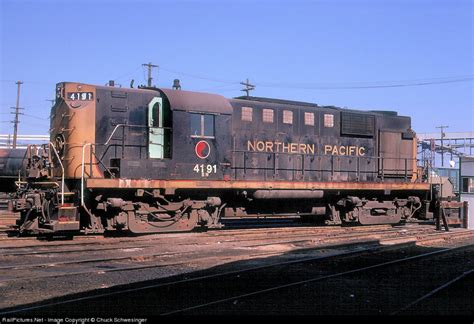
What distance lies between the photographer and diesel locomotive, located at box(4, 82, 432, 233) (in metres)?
12.4

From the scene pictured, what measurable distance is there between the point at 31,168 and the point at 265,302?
896cm

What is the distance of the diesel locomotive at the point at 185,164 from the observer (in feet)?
40.6

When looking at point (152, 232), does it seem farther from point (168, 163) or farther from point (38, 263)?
point (38, 263)

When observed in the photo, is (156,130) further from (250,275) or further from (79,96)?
(250,275)

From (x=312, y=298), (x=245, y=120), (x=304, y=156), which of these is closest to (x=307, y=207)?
(x=304, y=156)

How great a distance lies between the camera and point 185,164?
520 inches

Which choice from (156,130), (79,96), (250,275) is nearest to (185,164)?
(156,130)

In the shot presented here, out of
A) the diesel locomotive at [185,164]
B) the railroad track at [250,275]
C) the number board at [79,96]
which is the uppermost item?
the number board at [79,96]

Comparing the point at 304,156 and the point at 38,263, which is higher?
the point at 304,156

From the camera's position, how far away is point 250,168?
14.7 meters

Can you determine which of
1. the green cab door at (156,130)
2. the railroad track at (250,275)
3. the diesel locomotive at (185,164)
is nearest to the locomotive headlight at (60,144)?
the diesel locomotive at (185,164)

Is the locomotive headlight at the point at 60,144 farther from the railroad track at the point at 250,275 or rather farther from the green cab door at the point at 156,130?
the railroad track at the point at 250,275

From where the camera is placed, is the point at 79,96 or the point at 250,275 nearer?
the point at 250,275

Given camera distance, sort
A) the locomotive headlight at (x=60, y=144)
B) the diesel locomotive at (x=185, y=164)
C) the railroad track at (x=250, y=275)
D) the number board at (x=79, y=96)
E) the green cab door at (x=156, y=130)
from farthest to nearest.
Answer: the green cab door at (x=156, y=130), the locomotive headlight at (x=60, y=144), the number board at (x=79, y=96), the diesel locomotive at (x=185, y=164), the railroad track at (x=250, y=275)
